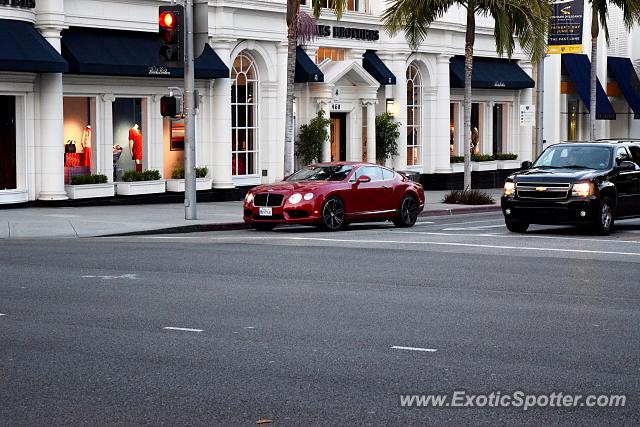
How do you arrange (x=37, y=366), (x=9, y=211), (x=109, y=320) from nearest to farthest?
(x=37, y=366) → (x=109, y=320) → (x=9, y=211)

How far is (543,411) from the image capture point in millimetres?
7957

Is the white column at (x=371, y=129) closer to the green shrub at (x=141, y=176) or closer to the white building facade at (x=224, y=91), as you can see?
the white building facade at (x=224, y=91)

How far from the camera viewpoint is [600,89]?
51.2 meters

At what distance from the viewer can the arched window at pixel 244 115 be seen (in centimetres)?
3506

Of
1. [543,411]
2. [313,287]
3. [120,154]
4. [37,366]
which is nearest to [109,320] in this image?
[37,366]

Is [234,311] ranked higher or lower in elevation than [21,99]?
lower

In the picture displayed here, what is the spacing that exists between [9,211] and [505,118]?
24755mm

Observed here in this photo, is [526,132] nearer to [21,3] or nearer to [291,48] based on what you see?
[291,48]

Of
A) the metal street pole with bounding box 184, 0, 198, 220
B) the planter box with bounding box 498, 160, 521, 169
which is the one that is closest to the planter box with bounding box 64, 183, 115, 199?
the metal street pole with bounding box 184, 0, 198, 220

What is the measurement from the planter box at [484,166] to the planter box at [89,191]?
17509 mm

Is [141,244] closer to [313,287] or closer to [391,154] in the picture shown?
[313,287]

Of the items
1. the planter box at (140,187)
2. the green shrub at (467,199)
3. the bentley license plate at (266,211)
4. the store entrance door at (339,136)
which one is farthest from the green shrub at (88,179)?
the store entrance door at (339,136)

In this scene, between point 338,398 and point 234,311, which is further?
point 234,311
